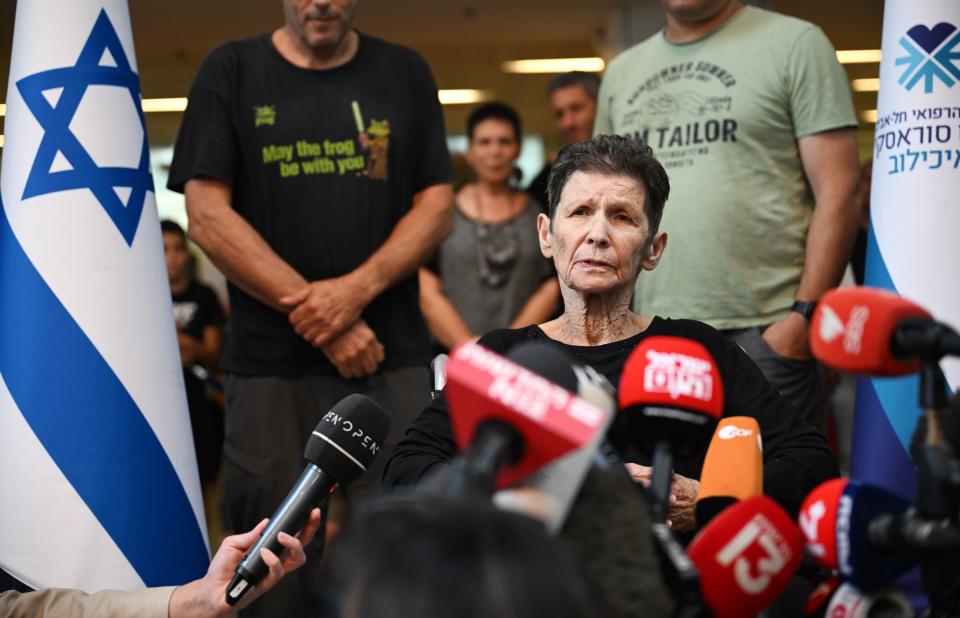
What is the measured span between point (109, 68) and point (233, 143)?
1.73 feet

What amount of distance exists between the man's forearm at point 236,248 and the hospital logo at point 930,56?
1662mm

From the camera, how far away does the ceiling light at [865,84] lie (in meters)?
10.6

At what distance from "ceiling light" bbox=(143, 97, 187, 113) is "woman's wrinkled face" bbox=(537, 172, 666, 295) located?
8438mm

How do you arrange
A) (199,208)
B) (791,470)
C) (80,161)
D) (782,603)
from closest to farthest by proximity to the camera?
(782,603), (791,470), (80,161), (199,208)

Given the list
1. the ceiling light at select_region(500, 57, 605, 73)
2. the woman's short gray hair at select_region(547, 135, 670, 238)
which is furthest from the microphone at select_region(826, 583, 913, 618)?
the ceiling light at select_region(500, 57, 605, 73)

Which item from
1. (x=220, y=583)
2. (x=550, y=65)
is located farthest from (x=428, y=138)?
(x=550, y=65)

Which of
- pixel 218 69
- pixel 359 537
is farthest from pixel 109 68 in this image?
pixel 359 537

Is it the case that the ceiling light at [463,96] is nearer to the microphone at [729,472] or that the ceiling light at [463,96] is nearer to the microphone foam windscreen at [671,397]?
the microphone at [729,472]

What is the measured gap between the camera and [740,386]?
2.44 meters

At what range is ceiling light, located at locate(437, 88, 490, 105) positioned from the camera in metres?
11.0

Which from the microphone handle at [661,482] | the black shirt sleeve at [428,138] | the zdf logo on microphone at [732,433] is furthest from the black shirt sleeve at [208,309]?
the microphone handle at [661,482]

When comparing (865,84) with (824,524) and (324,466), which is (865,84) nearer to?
(324,466)

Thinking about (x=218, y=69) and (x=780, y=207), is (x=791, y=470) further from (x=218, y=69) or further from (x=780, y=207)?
(x=218, y=69)

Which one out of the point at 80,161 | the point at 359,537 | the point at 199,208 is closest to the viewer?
the point at 359,537
